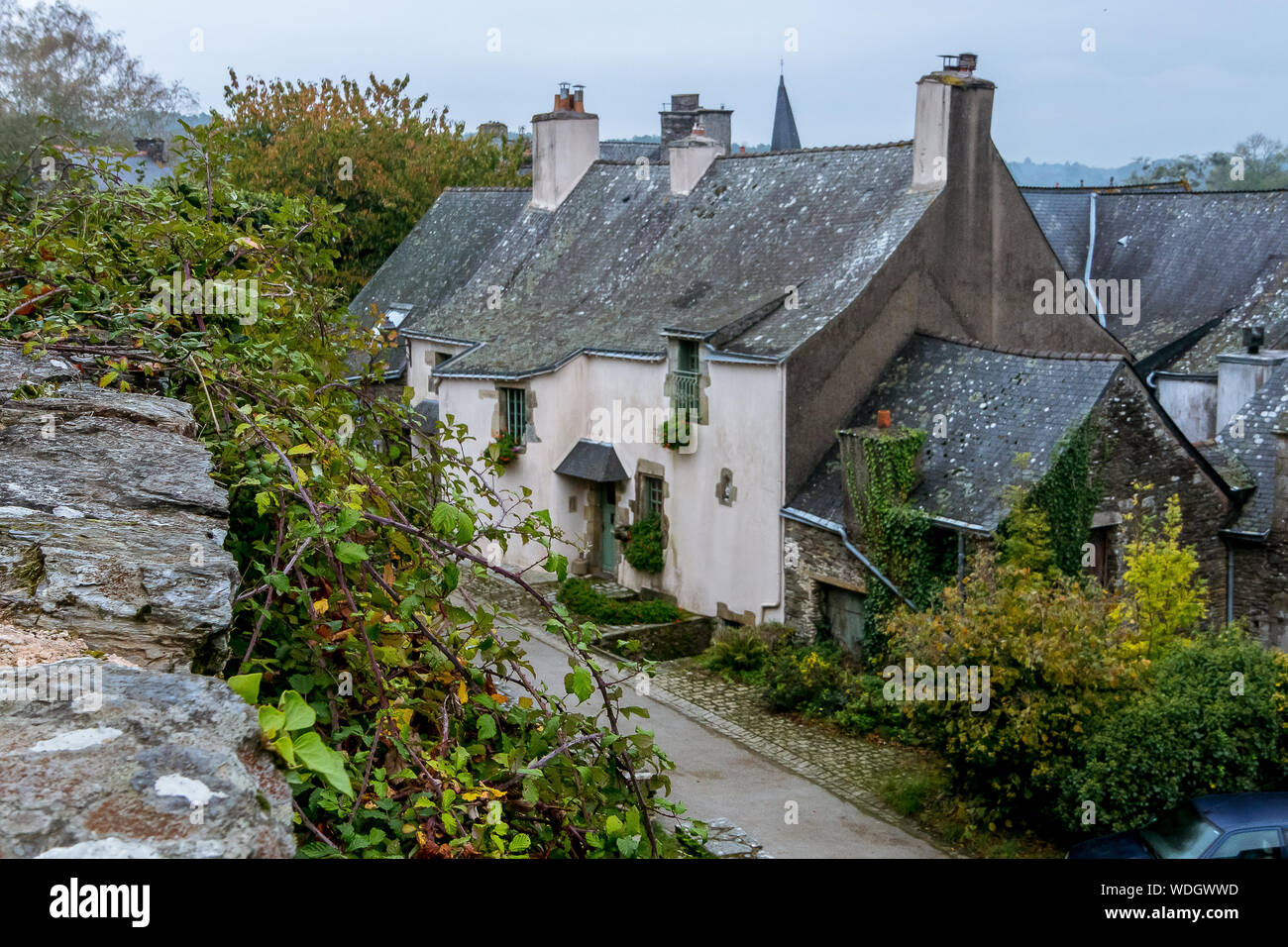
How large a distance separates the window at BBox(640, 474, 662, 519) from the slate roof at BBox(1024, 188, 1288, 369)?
13819mm

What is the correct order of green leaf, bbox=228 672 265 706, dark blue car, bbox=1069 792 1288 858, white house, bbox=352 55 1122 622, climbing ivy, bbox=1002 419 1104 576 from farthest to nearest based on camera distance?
white house, bbox=352 55 1122 622 < climbing ivy, bbox=1002 419 1104 576 < dark blue car, bbox=1069 792 1288 858 < green leaf, bbox=228 672 265 706

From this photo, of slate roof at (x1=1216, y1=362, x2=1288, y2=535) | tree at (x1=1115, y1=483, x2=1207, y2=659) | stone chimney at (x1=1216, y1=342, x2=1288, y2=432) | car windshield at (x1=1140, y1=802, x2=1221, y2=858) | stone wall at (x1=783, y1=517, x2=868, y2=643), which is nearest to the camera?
car windshield at (x1=1140, y1=802, x2=1221, y2=858)

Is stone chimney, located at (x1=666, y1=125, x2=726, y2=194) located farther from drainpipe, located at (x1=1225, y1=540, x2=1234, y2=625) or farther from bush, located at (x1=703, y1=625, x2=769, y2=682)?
drainpipe, located at (x1=1225, y1=540, x2=1234, y2=625)

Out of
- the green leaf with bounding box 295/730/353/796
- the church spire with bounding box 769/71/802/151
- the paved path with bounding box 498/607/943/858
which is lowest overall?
the paved path with bounding box 498/607/943/858

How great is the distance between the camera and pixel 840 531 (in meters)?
19.1

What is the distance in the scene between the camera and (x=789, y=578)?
20.5 m

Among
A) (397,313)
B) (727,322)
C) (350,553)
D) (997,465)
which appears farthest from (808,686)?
(397,313)

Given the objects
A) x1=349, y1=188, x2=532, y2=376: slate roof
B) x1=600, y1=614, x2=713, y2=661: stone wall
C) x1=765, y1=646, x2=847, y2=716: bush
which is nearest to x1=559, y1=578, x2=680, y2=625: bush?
x1=600, y1=614, x2=713, y2=661: stone wall

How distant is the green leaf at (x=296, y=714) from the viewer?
2352 mm

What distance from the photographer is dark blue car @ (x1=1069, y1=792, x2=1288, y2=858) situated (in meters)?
10.4

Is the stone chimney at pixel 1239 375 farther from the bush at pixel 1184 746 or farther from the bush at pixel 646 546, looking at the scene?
the bush at pixel 1184 746

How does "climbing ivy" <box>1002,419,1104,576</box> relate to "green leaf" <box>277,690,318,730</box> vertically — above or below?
below
